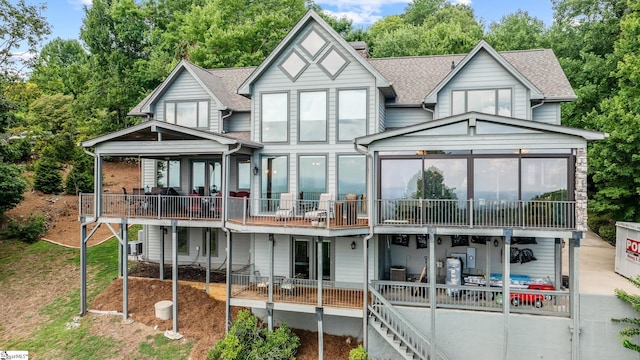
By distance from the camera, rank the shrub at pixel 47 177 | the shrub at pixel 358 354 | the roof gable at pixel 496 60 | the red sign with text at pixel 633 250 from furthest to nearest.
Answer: the shrub at pixel 47 177, the roof gable at pixel 496 60, the red sign with text at pixel 633 250, the shrub at pixel 358 354

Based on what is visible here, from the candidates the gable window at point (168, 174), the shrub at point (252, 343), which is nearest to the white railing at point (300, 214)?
the shrub at point (252, 343)

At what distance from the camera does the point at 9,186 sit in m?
19.2

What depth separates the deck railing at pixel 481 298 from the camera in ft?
36.6

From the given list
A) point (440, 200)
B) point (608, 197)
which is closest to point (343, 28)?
point (608, 197)

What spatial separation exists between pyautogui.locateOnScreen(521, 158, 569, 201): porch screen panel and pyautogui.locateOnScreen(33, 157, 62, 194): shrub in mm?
28124

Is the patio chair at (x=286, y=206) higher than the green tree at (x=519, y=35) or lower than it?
lower

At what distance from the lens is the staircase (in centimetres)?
1102

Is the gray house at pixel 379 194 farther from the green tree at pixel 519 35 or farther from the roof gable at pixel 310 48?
the green tree at pixel 519 35

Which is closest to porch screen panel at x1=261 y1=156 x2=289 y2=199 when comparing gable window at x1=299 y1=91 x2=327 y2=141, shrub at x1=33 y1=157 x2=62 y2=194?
gable window at x1=299 y1=91 x2=327 y2=141

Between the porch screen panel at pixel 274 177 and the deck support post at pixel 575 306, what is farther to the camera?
the porch screen panel at pixel 274 177

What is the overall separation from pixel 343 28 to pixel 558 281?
3199 cm

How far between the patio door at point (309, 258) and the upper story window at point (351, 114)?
13.8 ft

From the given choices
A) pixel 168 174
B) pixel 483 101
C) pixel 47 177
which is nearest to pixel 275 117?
pixel 168 174

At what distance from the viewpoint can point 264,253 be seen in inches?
581
